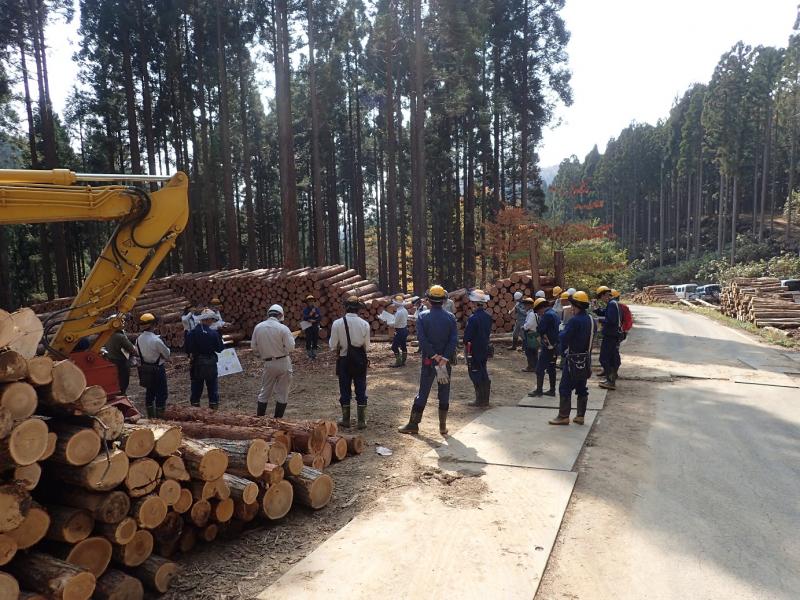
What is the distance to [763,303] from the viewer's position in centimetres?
2114

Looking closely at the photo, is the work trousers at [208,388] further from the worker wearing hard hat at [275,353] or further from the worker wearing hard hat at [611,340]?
the worker wearing hard hat at [611,340]

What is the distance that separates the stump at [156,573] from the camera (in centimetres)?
394

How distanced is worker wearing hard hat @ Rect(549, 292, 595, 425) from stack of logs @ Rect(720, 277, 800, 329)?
50.6 feet

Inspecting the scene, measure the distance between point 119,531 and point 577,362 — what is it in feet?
20.0

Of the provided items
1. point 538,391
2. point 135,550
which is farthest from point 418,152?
point 135,550

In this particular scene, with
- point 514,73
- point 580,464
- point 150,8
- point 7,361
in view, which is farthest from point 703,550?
point 150,8

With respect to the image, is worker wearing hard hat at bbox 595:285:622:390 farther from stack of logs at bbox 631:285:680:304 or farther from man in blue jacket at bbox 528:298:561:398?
stack of logs at bbox 631:285:680:304

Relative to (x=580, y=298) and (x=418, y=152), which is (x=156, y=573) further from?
(x=418, y=152)

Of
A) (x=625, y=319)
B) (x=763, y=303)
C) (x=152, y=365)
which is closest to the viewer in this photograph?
(x=152, y=365)

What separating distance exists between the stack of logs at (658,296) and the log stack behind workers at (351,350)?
37578mm

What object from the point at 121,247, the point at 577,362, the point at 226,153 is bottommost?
the point at 577,362

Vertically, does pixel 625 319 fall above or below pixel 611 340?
above

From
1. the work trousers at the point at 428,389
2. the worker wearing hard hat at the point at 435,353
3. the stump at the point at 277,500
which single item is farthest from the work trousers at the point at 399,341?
the stump at the point at 277,500

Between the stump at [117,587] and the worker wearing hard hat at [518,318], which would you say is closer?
the stump at [117,587]
